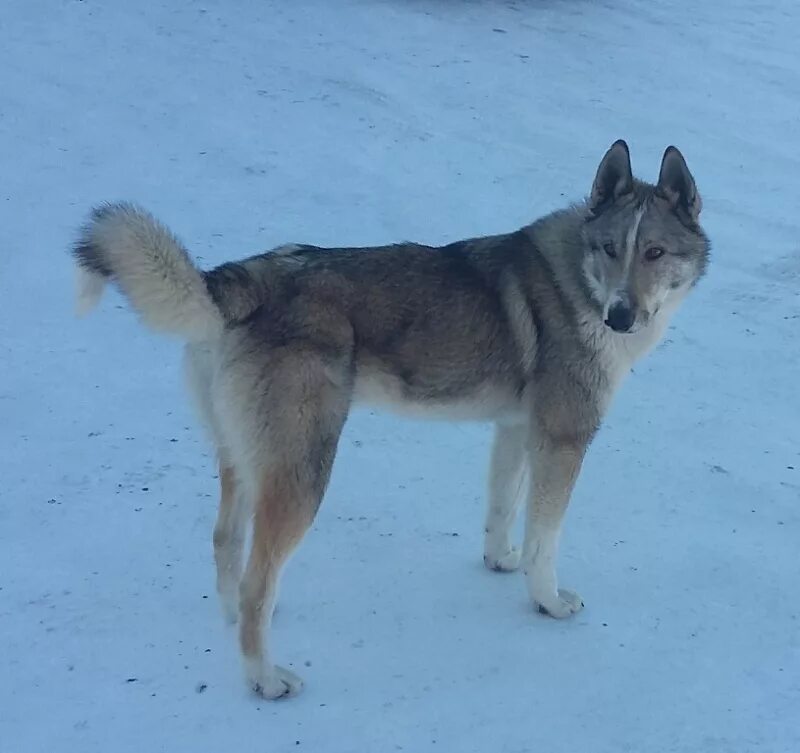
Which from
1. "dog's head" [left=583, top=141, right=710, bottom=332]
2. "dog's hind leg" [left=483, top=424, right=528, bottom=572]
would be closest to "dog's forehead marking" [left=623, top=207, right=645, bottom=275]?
"dog's head" [left=583, top=141, right=710, bottom=332]

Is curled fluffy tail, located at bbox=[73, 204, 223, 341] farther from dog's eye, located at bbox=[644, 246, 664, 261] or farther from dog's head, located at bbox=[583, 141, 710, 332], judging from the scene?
dog's eye, located at bbox=[644, 246, 664, 261]

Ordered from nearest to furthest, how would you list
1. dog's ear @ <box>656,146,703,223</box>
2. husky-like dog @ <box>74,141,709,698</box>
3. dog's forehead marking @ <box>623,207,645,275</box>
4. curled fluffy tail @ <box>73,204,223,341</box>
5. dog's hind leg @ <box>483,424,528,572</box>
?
1. curled fluffy tail @ <box>73,204,223,341</box>
2. husky-like dog @ <box>74,141,709,698</box>
3. dog's forehead marking @ <box>623,207,645,275</box>
4. dog's ear @ <box>656,146,703,223</box>
5. dog's hind leg @ <box>483,424,528,572</box>

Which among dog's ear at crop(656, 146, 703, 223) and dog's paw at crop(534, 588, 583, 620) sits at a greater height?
dog's ear at crop(656, 146, 703, 223)

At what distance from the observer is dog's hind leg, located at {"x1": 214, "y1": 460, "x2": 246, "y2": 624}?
12.2 ft

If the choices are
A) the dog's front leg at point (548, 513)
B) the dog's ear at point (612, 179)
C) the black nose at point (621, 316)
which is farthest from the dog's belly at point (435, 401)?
the dog's ear at point (612, 179)

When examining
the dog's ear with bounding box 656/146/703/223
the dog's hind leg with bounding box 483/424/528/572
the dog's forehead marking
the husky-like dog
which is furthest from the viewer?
the dog's hind leg with bounding box 483/424/528/572

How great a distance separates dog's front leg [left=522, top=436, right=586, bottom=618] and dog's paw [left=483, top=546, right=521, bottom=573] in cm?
27

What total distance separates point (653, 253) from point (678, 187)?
1.03ft

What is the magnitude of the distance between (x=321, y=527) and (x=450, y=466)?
0.78m

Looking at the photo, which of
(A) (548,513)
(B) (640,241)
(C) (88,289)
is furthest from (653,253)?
(C) (88,289)

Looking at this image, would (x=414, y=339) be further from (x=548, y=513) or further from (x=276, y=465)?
(x=548, y=513)

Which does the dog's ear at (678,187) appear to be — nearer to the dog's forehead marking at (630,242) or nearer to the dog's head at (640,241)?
the dog's head at (640,241)

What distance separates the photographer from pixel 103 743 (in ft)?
10.5

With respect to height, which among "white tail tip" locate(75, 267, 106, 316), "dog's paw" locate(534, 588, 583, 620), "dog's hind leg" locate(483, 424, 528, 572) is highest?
"white tail tip" locate(75, 267, 106, 316)
